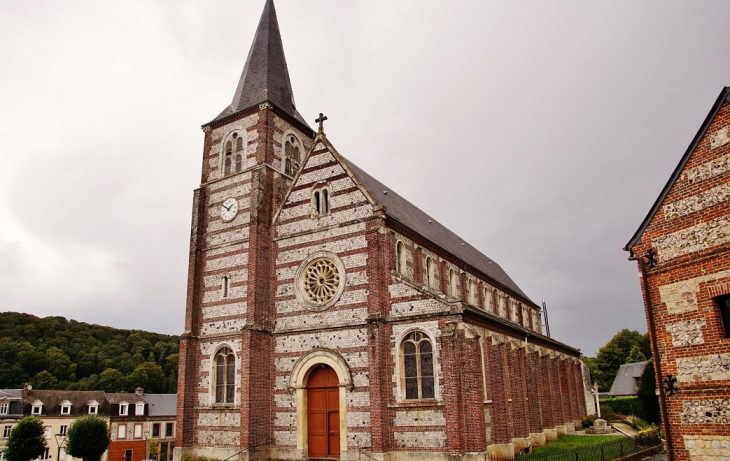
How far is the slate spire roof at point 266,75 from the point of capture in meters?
30.0

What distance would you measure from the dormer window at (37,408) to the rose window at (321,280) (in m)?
47.6

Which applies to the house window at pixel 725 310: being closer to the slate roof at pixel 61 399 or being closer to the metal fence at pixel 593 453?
the metal fence at pixel 593 453

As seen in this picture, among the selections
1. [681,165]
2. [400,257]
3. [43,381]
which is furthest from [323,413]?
[43,381]

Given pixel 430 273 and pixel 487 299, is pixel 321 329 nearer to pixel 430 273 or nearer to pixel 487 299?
pixel 430 273

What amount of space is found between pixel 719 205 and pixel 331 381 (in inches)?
635


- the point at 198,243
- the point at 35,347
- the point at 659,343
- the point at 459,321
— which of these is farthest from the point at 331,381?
the point at 35,347

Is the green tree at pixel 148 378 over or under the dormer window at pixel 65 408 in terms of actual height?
over

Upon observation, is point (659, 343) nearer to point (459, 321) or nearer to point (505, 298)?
point (459, 321)

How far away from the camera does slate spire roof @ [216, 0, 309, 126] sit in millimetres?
30047

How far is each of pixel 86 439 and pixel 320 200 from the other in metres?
31.4

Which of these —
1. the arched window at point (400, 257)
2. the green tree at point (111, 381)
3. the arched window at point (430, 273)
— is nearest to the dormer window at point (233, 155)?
the arched window at point (400, 257)

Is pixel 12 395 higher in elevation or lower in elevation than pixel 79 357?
lower

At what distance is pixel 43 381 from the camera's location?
77.4 meters

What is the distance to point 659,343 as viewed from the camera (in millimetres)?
13820
